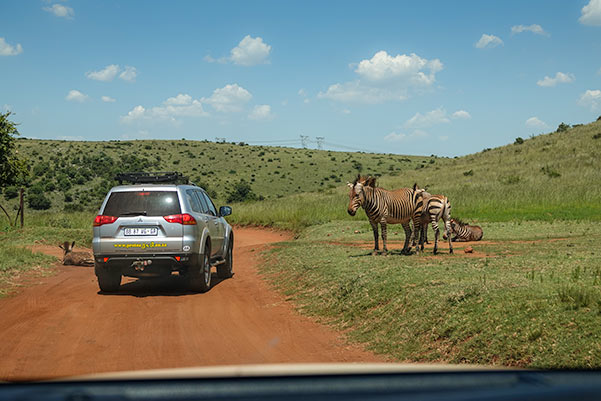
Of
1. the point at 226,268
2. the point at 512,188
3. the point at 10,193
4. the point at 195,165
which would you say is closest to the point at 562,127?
the point at 512,188

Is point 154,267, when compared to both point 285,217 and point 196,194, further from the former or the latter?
point 285,217

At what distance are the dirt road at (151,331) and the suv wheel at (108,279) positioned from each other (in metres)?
0.21

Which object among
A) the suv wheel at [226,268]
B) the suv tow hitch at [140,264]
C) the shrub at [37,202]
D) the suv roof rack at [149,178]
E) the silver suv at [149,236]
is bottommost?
the shrub at [37,202]

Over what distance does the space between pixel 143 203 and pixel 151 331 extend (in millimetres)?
4115

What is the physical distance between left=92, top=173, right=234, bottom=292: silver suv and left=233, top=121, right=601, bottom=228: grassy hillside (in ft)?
57.5

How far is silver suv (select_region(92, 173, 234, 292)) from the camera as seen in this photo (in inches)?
435

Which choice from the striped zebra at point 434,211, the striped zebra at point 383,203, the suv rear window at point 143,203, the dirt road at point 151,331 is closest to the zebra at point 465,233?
the striped zebra at point 434,211

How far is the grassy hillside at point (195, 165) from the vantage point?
7000 cm

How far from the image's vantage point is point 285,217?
104 feet

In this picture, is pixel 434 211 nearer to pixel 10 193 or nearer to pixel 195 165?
pixel 10 193

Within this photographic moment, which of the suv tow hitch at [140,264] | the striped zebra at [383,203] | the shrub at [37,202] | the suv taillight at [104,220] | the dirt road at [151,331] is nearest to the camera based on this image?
the dirt road at [151,331]

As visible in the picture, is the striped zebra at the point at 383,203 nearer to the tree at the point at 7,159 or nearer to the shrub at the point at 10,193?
the tree at the point at 7,159

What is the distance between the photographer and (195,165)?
311 feet

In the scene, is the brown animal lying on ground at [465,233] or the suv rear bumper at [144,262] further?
the brown animal lying on ground at [465,233]
